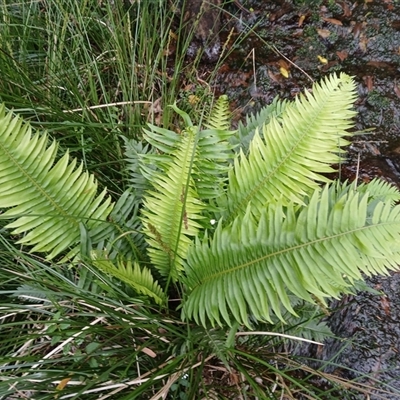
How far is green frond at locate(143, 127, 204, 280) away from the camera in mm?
1429

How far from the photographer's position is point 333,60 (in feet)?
8.32

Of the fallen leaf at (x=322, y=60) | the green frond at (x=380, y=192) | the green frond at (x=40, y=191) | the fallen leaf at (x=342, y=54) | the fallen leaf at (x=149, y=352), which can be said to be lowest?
the fallen leaf at (x=149, y=352)

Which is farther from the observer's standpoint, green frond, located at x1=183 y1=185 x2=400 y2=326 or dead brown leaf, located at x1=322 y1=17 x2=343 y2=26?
dead brown leaf, located at x1=322 y1=17 x2=343 y2=26

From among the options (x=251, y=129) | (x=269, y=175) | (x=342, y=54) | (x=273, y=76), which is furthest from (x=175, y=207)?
(x=342, y=54)

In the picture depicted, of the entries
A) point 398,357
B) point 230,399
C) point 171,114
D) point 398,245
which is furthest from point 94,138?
point 398,357

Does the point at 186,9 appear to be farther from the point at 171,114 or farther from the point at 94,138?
the point at 94,138

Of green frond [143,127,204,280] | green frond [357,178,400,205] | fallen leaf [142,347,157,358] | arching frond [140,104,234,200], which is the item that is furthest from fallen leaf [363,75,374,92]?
fallen leaf [142,347,157,358]

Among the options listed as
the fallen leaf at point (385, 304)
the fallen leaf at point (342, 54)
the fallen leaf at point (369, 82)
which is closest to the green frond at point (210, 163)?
the fallen leaf at point (385, 304)

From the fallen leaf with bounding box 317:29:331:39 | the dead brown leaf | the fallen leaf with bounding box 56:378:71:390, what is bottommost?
the fallen leaf with bounding box 56:378:71:390

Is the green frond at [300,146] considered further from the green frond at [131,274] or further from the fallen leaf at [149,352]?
the fallen leaf at [149,352]

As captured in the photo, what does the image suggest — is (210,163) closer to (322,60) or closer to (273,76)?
(273,76)

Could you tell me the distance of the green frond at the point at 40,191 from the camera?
4.39 feet

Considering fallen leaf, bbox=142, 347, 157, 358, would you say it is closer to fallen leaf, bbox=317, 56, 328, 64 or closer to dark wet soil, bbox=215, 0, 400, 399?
dark wet soil, bbox=215, 0, 400, 399

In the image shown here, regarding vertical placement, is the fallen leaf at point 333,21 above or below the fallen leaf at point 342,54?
above
